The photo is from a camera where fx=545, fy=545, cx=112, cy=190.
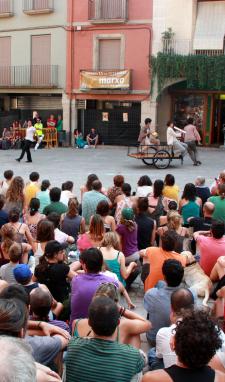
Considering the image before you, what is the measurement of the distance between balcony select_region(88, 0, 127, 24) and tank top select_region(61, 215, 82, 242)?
66.4 feet

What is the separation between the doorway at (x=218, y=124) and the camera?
87.3 ft

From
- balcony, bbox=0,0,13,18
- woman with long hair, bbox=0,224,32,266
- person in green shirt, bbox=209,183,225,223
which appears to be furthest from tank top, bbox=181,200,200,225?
balcony, bbox=0,0,13,18

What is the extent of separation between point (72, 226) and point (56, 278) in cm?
245

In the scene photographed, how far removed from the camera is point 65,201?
9.23m

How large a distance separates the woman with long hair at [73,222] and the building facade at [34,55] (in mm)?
20908

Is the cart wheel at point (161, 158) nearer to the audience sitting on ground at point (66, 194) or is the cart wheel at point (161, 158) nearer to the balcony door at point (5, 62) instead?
the audience sitting on ground at point (66, 194)

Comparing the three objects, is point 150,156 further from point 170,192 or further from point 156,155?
point 170,192

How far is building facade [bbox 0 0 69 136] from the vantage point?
27859 mm

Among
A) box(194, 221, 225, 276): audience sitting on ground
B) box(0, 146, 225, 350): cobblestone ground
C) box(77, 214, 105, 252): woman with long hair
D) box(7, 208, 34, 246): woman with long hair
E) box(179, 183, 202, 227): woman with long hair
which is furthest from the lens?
box(0, 146, 225, 350): cobblestone ground

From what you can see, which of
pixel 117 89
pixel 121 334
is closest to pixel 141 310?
pixel 121 334

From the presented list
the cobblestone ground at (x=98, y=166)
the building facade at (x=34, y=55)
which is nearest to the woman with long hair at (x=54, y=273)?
the cobblestone ground at (x=98, y=166)

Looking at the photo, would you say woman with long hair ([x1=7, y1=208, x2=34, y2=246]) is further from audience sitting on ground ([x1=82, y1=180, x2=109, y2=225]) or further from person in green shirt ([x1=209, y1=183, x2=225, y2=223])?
person in green shirt ([x1=209, y1=183, x2=225, y2=223])

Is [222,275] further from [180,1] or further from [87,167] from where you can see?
[180,1]

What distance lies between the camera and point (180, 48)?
25.3 m
